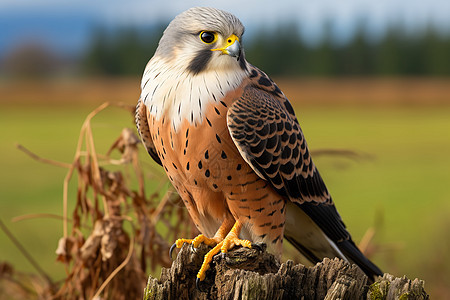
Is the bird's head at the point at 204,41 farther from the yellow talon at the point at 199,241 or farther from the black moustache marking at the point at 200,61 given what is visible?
the yellow talon at the point at 199,241

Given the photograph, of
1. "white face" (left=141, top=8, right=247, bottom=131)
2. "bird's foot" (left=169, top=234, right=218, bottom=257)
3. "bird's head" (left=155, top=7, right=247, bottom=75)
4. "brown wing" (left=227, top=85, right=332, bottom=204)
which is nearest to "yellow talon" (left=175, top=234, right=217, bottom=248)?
"bird's foot" (left=169, top=234, right=218, bottom=257)

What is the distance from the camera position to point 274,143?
2996 millimetres

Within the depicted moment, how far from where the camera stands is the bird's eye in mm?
2742

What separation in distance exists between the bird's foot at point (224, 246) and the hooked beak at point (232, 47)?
964mm

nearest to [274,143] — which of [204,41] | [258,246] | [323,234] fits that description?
[258,246]

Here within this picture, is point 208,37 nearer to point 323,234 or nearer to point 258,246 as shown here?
point 258,246

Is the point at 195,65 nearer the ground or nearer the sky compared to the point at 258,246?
nearer the sky

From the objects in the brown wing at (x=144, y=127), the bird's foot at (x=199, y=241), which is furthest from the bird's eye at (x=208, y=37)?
the bird's foot at (x=199, y=241)

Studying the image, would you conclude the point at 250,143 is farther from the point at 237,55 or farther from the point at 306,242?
the point at 306,242

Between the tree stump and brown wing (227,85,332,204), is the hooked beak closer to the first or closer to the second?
brown wing (227,85,332,204)

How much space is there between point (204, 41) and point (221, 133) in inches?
19.1

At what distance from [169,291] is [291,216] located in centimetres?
108

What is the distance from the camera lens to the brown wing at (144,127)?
122 inches

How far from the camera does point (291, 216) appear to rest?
11.2 feet
